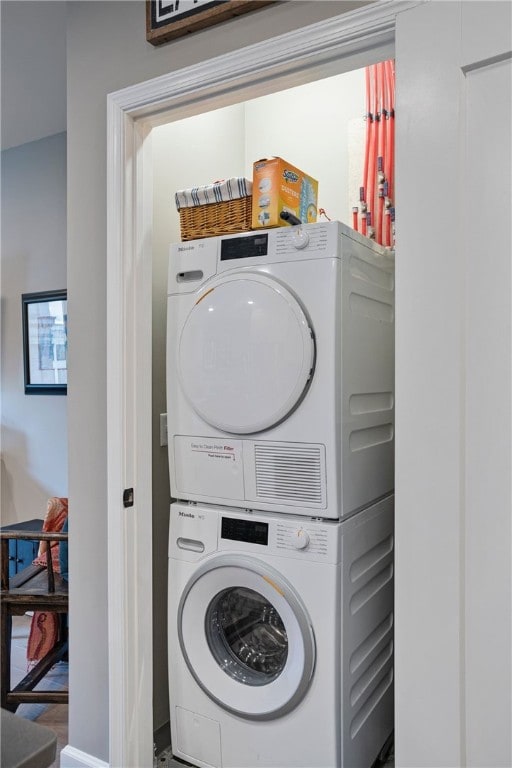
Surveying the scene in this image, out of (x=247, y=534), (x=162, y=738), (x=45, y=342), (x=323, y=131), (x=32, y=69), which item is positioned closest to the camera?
(x=247, y=534)

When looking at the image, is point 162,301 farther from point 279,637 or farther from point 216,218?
point 279,637

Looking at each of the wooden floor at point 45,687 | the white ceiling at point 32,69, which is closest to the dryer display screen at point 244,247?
the white ceiling at point 32,69

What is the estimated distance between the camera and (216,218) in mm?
1842

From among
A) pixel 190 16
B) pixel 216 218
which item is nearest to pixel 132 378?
pixel 216 218

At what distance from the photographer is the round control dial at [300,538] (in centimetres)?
160

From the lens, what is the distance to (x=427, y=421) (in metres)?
1.23

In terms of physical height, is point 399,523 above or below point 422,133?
below

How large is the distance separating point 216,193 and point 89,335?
2.02ft

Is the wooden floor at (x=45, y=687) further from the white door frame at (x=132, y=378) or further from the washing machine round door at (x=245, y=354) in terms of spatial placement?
the washing machine round door at (x=245, y=354)

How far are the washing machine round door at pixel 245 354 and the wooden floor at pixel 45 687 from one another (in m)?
1.41

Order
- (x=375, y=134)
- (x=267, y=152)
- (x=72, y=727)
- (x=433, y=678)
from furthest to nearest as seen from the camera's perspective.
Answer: (x=267, y=152) < (x=375, y=134) < (x=72, y=727) < (x=433, y=678)

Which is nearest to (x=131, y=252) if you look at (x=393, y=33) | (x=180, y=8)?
(x=180, y=8)

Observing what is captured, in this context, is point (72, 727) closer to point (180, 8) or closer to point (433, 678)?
point (433, 678)

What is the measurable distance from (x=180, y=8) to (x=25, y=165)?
241 centimetres
